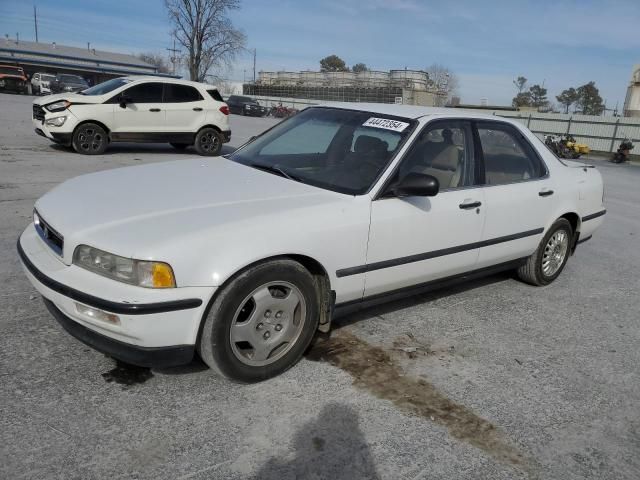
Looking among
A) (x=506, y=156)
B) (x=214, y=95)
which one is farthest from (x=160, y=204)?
(x=214, y=95)

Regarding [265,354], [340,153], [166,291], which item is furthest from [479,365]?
[166,291]

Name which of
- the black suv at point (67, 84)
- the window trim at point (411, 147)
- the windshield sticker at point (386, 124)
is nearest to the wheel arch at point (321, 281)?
the window trim at point (411, 147)

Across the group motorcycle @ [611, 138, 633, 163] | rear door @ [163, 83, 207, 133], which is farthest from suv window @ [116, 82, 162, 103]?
motorcycle @ [611, 138, 633, 163]

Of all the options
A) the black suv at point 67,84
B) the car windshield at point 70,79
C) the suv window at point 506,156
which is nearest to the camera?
the suv window at point 506,156

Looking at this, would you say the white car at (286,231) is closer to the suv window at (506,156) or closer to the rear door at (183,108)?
the suv window at (506,156)

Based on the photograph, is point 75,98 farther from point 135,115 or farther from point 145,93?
point 145,93

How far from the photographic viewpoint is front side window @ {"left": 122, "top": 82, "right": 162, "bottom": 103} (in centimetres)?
1107

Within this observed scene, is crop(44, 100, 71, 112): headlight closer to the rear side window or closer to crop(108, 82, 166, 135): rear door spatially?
crop(108, 82, 166, 135): rear door

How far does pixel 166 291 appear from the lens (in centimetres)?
258

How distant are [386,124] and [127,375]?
240 centimetres

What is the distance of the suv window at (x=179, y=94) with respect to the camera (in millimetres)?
11531

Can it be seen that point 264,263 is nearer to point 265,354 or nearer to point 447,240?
point 265,354

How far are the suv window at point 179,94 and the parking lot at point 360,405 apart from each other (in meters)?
7.94

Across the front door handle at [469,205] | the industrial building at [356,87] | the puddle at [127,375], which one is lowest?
the puddle at [127,375]
